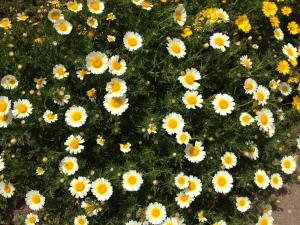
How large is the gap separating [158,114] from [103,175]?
94cm

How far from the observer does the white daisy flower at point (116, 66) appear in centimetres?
441

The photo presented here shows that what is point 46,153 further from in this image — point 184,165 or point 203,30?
point 203,30

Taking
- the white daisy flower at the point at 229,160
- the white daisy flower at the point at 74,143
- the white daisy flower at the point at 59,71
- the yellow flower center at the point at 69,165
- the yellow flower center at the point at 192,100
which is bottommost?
the yellow flower center at the point at 69,165

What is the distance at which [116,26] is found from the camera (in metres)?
5.06

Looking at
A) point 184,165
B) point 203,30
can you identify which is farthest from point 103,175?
point 203,30

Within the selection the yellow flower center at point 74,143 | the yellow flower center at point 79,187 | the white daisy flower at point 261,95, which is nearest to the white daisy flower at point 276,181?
the white daisy flower at point 261,95

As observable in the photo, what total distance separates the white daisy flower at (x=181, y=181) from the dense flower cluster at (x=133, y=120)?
17 mm

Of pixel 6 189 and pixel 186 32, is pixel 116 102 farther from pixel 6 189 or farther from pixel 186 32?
pixel 6 189

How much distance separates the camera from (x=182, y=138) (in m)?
4.51

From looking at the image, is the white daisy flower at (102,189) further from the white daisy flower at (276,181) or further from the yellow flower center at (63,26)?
the white daisy flower at (276,181)

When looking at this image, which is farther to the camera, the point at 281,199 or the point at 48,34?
the point at 281,199

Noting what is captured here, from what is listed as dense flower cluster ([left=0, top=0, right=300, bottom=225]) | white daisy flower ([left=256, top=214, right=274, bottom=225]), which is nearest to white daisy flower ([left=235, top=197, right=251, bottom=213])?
dense flower cluster ([left=0, top=0, right=300, bottom=225])

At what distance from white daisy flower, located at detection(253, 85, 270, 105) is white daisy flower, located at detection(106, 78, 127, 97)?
165 centimetres

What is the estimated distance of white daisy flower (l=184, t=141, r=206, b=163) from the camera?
4574 mm
